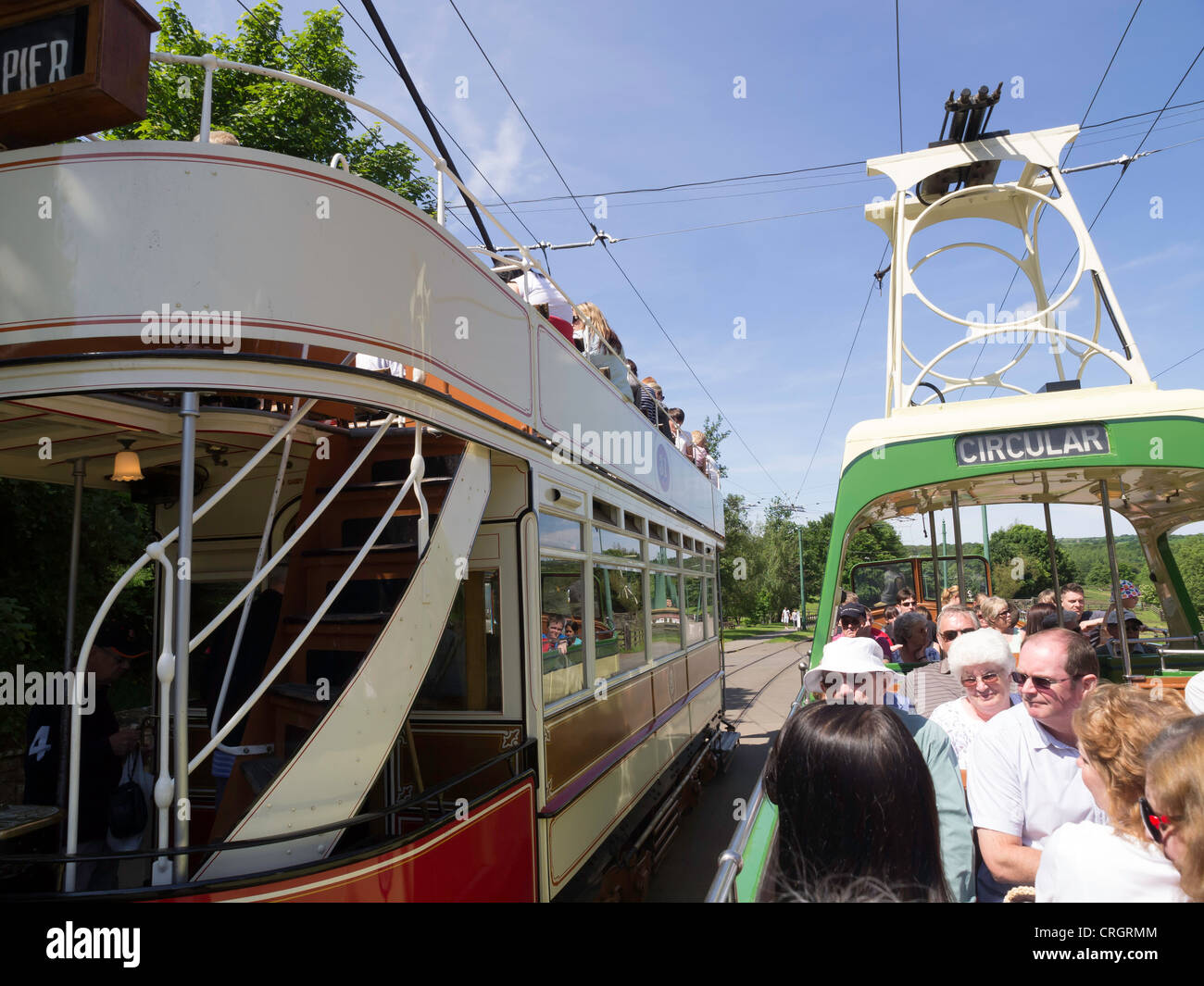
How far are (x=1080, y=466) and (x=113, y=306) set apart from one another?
12.3 ft

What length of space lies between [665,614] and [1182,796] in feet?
20.2

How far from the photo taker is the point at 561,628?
14.8 feet

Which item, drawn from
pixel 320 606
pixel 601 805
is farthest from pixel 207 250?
pixel 601 805

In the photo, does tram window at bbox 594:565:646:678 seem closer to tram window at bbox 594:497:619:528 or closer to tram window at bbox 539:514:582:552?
tram window at bbox 594:497:619:528

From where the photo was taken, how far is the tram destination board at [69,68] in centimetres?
276

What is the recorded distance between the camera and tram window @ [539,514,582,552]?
4.20 metres

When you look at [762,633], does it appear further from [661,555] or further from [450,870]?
[450,870]

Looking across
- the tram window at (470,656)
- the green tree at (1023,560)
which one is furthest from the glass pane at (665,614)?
the green tree at (1023,560)

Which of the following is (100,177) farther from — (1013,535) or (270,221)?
(1013,535)

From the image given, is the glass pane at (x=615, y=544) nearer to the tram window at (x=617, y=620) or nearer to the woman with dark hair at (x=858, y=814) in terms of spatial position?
the tram window at (x=617, y=620)

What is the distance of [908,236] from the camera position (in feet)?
14.6

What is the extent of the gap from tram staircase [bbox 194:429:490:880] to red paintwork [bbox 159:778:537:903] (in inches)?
7.4

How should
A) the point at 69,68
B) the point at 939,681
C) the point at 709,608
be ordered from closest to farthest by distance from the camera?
the point at 69,68
the point at 939,681
the point at 709,608

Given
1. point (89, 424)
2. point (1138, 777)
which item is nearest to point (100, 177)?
point (89, 424)
